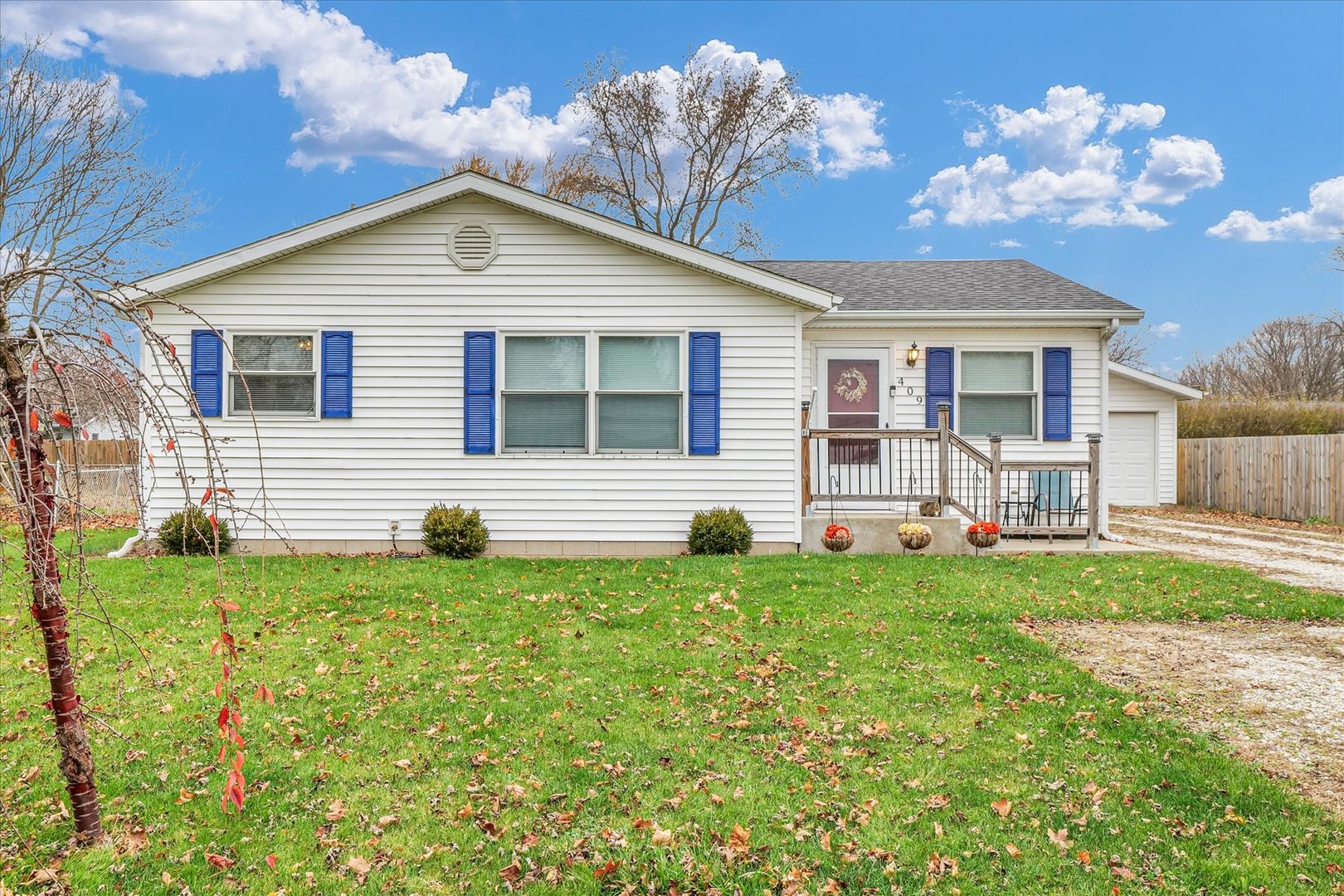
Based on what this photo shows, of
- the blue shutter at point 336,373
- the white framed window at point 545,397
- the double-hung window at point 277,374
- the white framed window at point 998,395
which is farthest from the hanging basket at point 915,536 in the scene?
Result: the double-hung window at point 277,374

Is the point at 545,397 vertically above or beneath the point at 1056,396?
beneath

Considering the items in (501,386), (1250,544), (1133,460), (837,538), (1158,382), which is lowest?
(1250,544)

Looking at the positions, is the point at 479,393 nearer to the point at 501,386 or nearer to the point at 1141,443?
the point at 501,386

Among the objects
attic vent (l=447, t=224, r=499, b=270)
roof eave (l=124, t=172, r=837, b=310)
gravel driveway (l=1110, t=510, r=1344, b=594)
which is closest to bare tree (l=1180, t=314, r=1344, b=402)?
gravel driveway (l=1110, t=510, r=1344, b=594)

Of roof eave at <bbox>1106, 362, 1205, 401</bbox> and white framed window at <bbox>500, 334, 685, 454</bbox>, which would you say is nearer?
white framed window at <bbox>500, 334, 685, 454</bbox>

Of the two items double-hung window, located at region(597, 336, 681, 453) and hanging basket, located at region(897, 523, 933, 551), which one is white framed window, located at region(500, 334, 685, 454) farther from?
hanging basket, located at region(897, 523, 933, 551)

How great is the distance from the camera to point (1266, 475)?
1561 cm

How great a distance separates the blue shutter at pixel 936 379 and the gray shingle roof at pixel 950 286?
691 mm

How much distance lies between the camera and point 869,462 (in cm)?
1073

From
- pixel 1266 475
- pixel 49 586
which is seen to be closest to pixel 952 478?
pixel 49 586

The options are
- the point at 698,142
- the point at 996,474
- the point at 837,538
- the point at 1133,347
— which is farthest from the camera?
the point at 1133,347

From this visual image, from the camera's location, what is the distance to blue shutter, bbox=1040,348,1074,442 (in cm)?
1091

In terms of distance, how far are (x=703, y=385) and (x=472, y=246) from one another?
11.0 feet

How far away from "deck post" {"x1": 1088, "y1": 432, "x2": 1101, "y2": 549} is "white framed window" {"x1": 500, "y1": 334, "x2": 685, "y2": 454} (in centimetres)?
517
